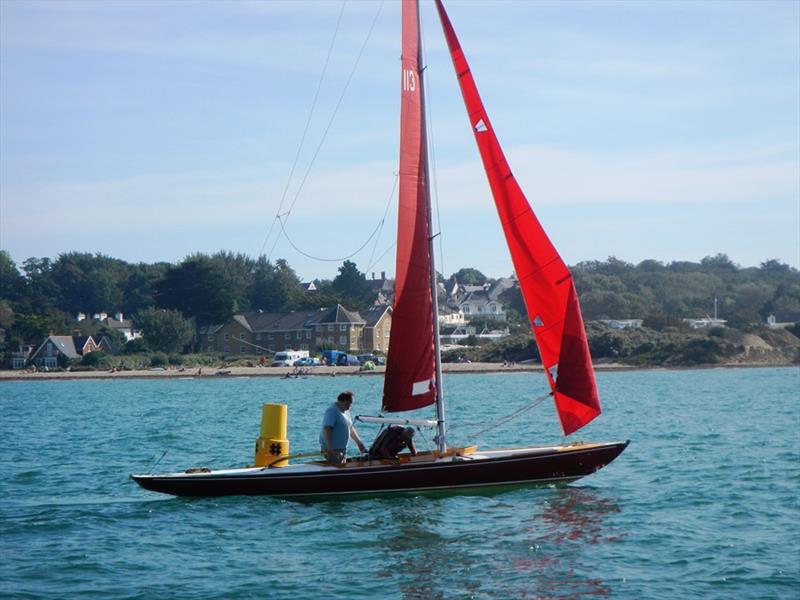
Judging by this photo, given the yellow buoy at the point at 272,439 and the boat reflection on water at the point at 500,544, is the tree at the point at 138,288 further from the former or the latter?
the boat reflection on water at the point at 500,544

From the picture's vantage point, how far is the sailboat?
1825 centimetres

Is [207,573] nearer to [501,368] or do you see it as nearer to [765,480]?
[765,480]

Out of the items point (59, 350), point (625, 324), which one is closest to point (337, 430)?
point (59, 350)

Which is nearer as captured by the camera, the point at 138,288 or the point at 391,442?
the point at 391,442

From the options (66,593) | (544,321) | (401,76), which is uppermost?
(401,76)

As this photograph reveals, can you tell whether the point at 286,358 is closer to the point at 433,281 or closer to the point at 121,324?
the point at 121,324

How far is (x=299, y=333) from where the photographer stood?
115 metres

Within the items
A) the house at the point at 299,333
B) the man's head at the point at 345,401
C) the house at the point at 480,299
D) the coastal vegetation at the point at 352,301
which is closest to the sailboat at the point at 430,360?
the man's head at the point at 345,401

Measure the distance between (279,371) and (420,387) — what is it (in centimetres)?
7563

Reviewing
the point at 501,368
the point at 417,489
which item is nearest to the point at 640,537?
the point at 417,489

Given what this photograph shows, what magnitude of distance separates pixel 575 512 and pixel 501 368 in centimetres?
7521

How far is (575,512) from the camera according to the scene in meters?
17.7

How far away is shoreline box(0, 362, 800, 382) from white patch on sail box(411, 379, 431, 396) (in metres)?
69.9

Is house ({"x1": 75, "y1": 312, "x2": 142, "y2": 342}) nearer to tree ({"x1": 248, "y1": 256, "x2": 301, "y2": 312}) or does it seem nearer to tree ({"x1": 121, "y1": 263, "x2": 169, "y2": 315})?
tree ({"x1": 121, "y1": 263, "x2": 169, "y2": 315})
